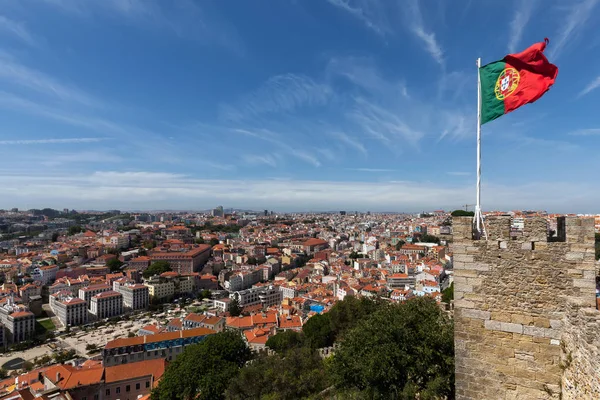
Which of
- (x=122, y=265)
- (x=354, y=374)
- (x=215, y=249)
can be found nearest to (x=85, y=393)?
(x=354, y=374)

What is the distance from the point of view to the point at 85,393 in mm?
23969

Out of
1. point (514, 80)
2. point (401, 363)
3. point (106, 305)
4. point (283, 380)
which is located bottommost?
point (106, 305)

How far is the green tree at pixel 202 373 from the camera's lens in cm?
1962

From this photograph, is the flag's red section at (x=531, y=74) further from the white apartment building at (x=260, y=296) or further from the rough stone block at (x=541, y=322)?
the white apartment building at (x=260, y=296)

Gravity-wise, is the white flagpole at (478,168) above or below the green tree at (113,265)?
above

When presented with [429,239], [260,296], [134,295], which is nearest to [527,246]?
[260,296]

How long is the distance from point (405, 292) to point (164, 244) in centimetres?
7268

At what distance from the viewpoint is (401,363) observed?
383 inches

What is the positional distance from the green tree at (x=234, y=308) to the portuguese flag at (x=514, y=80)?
4792 centimetres

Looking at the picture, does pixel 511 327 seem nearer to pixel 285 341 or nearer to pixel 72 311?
pixel 285 341

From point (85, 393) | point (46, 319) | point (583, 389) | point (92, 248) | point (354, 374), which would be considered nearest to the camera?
point (583, 389)

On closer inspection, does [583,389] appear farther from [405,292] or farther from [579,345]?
[405,292]

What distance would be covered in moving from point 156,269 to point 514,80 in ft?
243

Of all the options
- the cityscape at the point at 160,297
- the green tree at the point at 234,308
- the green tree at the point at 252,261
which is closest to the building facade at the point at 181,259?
the cityscape at the point at 160,297
